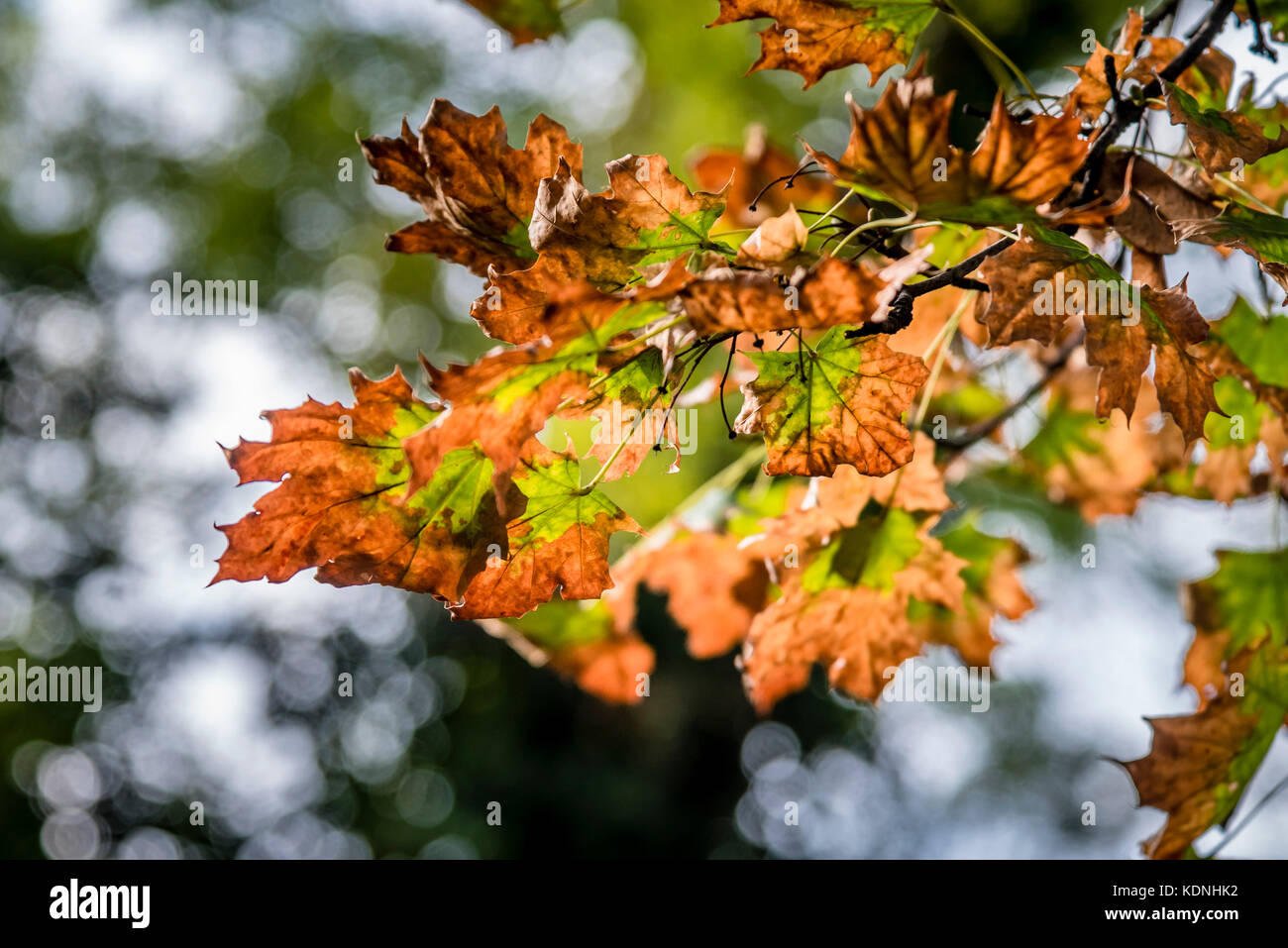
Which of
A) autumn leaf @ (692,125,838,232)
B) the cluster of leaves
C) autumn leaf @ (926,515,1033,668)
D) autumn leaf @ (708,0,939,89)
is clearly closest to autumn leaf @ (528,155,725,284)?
the cluster of leaves

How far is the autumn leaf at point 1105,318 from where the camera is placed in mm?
615

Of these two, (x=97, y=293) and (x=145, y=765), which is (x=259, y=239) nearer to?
(x=97, y=293)

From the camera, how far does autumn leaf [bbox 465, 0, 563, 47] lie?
1.09 m

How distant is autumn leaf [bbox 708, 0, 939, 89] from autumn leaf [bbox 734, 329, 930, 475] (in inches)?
12.2

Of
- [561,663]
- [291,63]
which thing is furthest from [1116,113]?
[291,63]

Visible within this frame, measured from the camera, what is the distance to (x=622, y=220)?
0.67 metres

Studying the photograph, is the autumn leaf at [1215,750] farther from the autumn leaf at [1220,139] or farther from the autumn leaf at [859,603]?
the autumn leaf at [1220,139]

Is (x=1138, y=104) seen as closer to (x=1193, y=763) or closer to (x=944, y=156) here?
(x=944, y=156)

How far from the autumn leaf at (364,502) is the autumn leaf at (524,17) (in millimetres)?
650

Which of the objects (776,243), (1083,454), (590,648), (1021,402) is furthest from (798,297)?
(1083,454)

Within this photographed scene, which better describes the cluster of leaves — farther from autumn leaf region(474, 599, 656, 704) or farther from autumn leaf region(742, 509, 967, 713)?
autumn leaf region(474, 599, 656, 704)

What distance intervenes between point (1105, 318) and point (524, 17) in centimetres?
83

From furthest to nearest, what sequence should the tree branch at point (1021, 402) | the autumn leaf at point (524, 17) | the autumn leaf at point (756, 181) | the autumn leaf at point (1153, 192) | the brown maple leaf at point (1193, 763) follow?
the autumn leaf at point (756, 181), the tree branch at point (1021, 402), the autumn leaf at point (524, 17), the brown maple leaf at point (1193, 763), the autumn leaf at point (1153, 192)

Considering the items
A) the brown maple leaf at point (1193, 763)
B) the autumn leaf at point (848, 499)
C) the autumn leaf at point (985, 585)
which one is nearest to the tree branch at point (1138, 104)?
the autumn leaf at point (848, 499)
